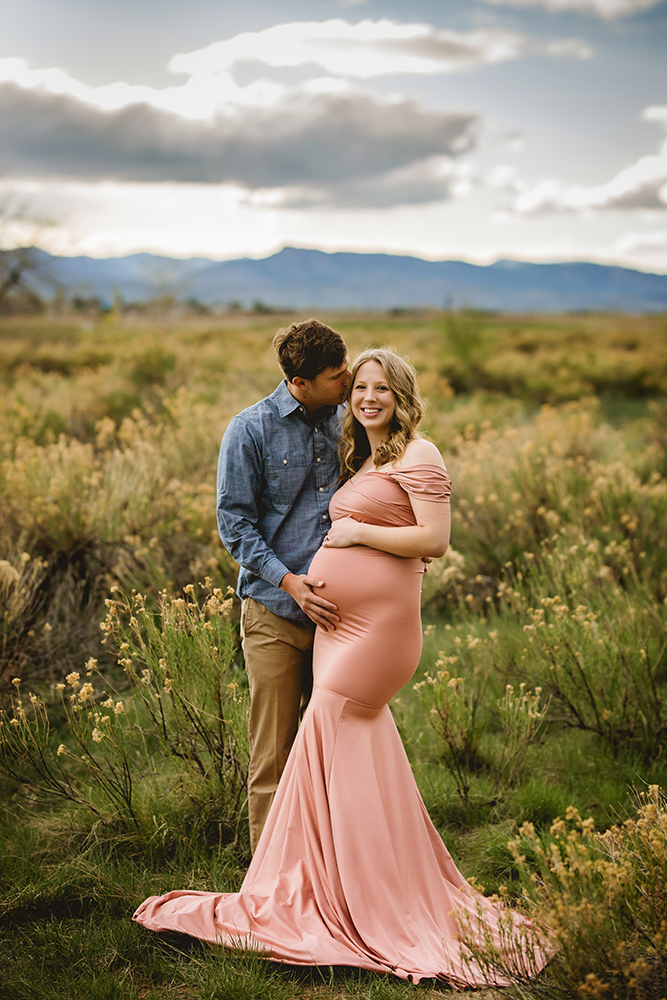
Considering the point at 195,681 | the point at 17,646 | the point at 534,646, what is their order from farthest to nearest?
the point at 17,646
the point at 534,646
the point at 195,681

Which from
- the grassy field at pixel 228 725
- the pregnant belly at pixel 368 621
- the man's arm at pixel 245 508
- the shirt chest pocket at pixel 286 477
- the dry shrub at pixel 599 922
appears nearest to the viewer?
the dry shrub at pixel 599 922

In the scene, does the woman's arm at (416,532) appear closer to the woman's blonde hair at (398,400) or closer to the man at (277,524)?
the woman's blonde hair at (398,400)

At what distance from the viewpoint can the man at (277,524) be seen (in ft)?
10.7

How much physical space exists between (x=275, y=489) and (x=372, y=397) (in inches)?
23.5

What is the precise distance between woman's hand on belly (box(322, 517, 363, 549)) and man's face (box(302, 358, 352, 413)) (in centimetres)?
51

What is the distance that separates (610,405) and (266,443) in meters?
20.3

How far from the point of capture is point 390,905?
9.69ft

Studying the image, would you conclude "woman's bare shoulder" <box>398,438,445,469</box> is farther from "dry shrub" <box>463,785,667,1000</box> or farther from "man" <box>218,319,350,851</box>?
"dry shrub" <box>463,785,667,1000</box>

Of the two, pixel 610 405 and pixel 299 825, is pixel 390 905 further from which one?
pixel 610 405

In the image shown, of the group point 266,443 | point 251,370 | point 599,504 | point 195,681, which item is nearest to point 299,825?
point 195,681

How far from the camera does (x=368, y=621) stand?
3.07 metres

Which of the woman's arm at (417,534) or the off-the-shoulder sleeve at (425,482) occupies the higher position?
the off-the-shoulder sleeve at (425,482)

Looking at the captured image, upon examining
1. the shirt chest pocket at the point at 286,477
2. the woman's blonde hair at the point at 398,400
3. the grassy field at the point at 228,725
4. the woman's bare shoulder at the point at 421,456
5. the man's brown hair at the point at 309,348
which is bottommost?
the grassy field at the point at 228,725

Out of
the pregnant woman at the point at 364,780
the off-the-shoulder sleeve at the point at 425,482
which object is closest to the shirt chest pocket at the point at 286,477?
the pregnant woman at the point at 364,780
